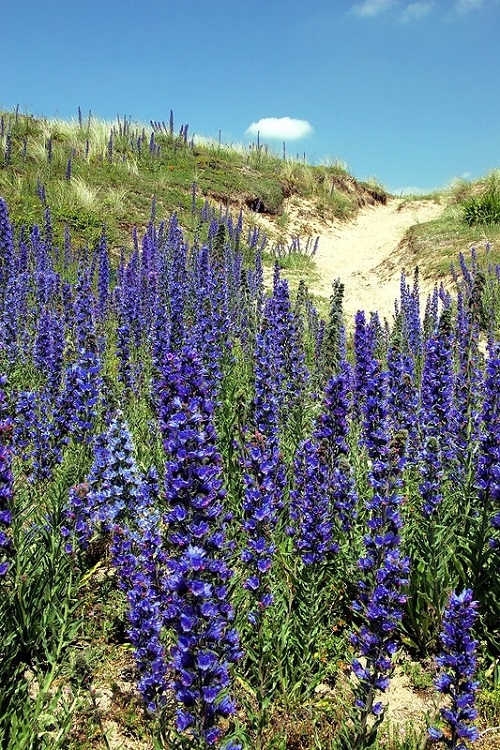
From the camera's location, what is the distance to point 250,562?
8.99 feet

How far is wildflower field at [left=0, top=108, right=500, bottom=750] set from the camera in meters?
2.26

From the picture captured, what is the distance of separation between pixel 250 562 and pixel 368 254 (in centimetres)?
2121

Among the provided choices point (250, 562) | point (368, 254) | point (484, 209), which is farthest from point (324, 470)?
point (368, 254)

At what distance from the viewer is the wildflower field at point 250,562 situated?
2264 mm

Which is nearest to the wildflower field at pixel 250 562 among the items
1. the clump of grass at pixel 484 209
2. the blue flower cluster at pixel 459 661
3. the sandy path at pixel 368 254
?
the blue flower cluster at pixel 459 661

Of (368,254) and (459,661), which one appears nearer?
(459,661)

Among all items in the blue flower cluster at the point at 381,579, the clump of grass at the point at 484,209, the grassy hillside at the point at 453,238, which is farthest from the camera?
the clump of grass at the point at 484,209

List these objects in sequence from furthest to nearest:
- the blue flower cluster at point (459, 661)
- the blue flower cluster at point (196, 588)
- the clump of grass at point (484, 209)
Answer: the clump of grass at point (484, 209)
the blue flower cluster at point (459, 661)
the blue flower cluster at point (196, 588)

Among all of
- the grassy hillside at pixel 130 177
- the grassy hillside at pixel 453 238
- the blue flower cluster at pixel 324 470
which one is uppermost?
the grassy hillside at pixel 130 177

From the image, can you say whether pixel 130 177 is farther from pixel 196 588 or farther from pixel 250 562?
pixel 196 588

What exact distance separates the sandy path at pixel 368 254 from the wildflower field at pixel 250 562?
7725 mm

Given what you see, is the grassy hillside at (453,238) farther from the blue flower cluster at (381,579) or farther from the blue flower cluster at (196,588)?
the blue flower cluster at (196,588)

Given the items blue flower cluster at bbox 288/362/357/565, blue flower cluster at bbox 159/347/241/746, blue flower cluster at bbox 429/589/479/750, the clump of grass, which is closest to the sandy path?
the clump of grass

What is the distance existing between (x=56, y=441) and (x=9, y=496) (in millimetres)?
2068
